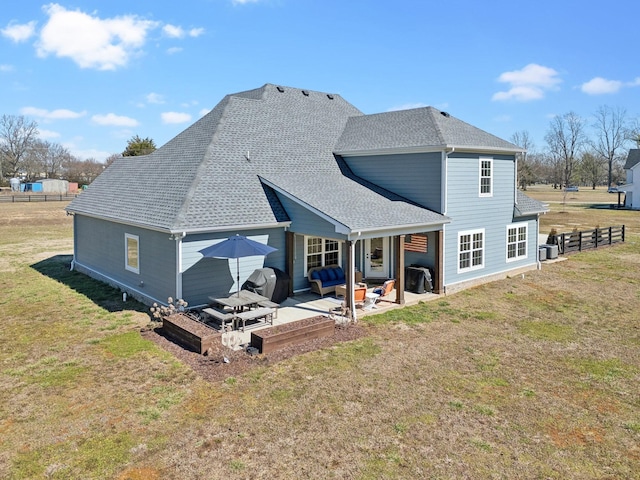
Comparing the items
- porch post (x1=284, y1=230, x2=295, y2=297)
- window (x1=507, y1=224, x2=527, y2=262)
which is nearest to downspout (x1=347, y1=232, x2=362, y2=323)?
porch post (x1=284, y1=230, x2=295, y2=297)

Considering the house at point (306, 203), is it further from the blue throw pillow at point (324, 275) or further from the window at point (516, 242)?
the blue throw pillow at point (324, 275)

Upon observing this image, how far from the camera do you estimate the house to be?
13.7 metres

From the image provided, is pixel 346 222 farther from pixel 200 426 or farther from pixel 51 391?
pixel 51 391

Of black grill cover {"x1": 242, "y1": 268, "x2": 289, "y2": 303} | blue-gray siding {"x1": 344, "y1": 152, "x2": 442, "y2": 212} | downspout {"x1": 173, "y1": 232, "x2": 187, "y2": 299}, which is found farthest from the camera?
blue-gray siding {"x1": 344, "y1": 152, "x2": 442, "y2": 212}

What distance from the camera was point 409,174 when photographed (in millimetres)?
17031

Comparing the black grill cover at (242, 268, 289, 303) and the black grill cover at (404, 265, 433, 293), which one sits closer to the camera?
the black grill cover at (242, 268, 289, 303)

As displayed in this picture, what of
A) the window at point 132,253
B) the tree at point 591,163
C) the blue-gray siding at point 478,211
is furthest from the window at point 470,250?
the tree at point 591,163

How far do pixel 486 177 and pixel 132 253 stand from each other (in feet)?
43.6

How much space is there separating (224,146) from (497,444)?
13.1 meters

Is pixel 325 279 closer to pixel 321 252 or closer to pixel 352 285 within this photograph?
pixel 321 252

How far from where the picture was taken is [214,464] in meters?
6.34

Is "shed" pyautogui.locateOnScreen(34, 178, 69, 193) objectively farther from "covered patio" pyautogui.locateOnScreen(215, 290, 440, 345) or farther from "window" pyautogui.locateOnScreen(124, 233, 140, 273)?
"covered patio" pyautogui.locateOnScreen(215, 290, 440, 345)

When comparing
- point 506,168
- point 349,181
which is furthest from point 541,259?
point 349,181

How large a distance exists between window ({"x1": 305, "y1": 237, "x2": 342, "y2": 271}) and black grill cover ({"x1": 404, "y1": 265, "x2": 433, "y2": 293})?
263 centimetres
